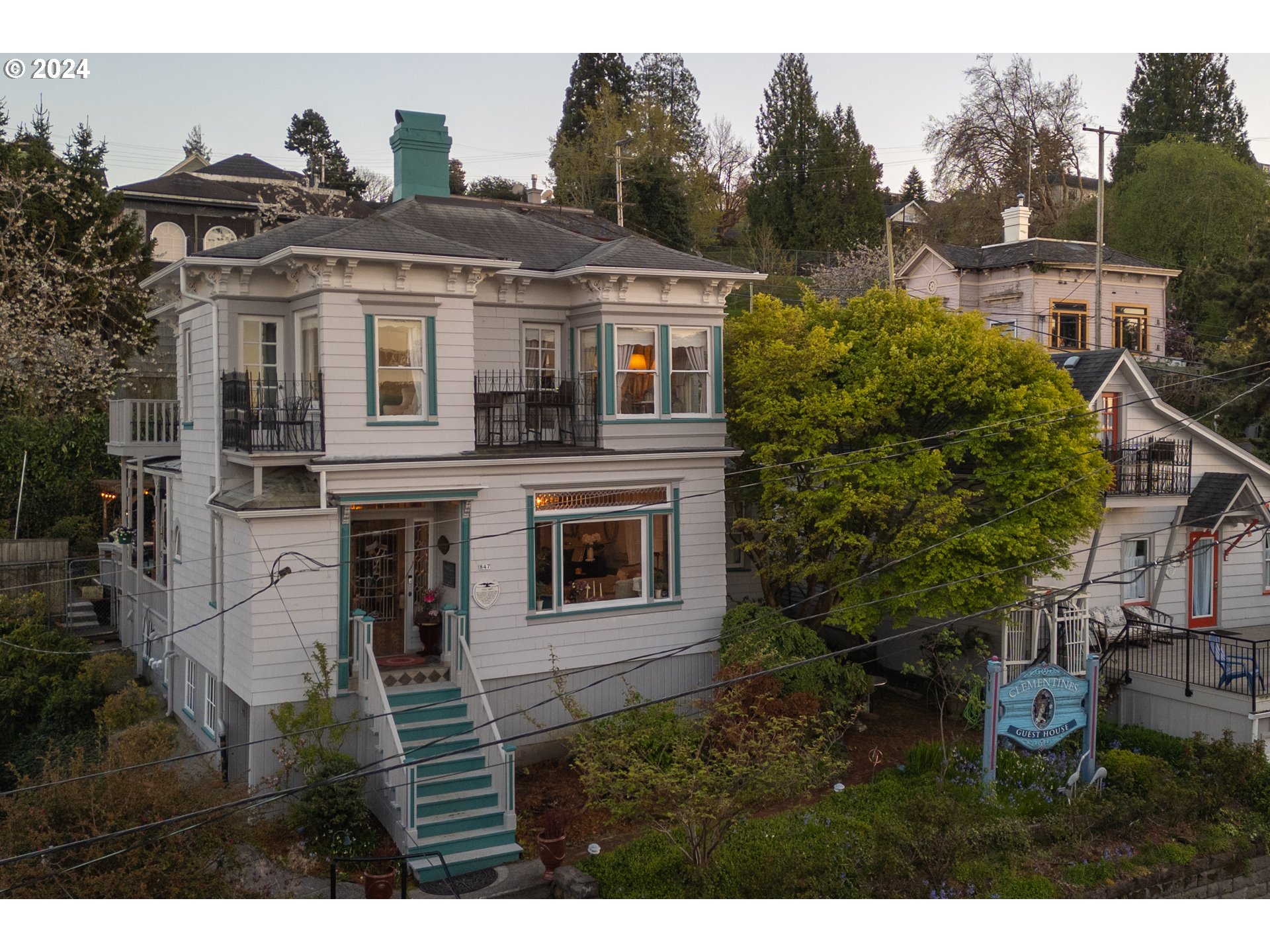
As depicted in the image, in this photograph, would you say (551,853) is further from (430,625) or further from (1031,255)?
(1031,255)

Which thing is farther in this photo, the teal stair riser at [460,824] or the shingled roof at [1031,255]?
the shingled roof at [1031,255]

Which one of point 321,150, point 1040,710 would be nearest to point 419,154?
point 1040,710

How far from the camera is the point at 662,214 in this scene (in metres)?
48.3

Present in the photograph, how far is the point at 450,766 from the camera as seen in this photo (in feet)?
52.6

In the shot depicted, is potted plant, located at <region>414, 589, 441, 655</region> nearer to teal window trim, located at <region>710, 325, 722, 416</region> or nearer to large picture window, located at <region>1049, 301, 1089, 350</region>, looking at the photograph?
teal window trim, located at <region>710, 325, 722, 416</region>

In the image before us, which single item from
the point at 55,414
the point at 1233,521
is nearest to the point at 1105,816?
the point at 1233,521

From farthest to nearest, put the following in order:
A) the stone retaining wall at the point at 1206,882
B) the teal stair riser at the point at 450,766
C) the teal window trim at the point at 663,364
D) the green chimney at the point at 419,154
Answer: the green chimney at the point at 419,154, the teal window trim at the point at 663,364, the teal stair riser at the point at 450,766, the stone retaining wall at the point at 1206,882

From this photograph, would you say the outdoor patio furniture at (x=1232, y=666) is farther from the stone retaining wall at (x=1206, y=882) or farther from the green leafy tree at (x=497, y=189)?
the green leafy tree at (x=497, y=189)

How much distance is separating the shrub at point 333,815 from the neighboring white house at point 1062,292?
92.1 ft

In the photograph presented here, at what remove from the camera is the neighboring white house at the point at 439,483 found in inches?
649

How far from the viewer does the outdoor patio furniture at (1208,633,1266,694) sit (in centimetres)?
1847

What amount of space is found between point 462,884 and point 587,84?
55.9 m

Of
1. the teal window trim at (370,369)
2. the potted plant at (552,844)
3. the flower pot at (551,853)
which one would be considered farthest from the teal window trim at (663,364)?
the flower pot at (551,853)

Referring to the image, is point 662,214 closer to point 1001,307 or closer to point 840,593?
point 1001,307
